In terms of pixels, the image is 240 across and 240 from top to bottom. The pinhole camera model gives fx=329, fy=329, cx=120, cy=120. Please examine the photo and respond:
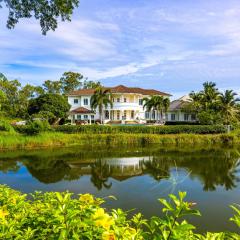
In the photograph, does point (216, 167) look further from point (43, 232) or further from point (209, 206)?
point (43, 232)

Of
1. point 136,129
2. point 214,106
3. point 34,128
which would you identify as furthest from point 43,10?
point 214,106

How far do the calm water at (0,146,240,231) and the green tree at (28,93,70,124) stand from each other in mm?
16063

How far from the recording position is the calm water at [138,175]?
34.8ft

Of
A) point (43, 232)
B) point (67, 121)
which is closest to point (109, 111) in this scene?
point (67, 121)

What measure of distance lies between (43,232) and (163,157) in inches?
804

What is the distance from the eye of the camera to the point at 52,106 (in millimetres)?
41688

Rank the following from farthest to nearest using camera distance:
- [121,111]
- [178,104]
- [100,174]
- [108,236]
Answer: [178,104], [121,111], [100,174], [108,236]

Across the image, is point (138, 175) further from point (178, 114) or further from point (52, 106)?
point (178, 114)

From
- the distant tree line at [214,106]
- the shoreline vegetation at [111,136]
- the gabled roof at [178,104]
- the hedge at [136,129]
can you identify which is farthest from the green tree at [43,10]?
the gabled roof at [178,104]

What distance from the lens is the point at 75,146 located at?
93.0 feet

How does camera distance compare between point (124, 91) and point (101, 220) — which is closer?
point (101, 220)

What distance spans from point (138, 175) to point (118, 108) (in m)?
32.5

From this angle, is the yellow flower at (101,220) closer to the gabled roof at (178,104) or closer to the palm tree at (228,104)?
the palm tree at (228,104)

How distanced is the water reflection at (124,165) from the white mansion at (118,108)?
22.5 meters
